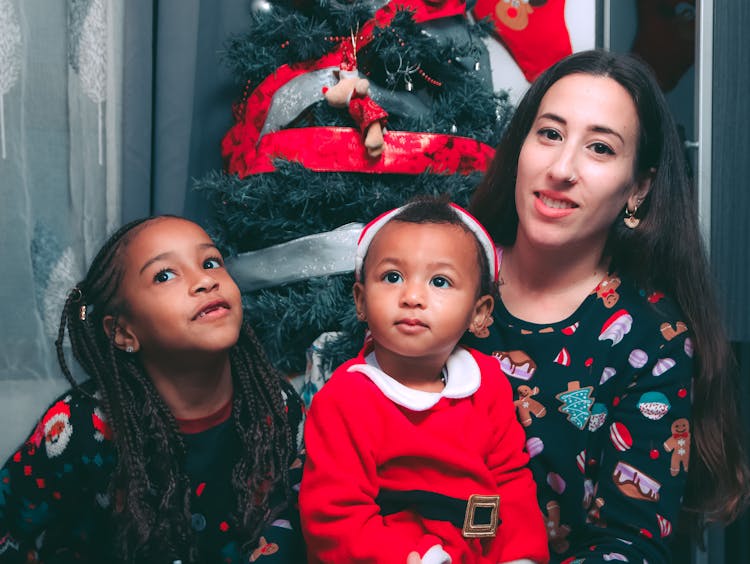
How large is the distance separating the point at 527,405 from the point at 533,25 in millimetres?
1363

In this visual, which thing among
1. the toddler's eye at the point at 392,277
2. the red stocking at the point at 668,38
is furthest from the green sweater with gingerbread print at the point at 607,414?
the red stocking at the point at 668,38

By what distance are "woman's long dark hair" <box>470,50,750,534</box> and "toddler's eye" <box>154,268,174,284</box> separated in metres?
0.76

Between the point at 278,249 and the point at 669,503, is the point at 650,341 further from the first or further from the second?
the point at 278,249

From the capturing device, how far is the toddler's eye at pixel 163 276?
128cm

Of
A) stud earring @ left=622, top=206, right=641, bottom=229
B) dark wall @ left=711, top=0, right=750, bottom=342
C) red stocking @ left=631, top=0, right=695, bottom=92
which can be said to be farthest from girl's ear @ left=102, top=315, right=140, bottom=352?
red stocking @ left=631, top=0, right=695, bottom=92

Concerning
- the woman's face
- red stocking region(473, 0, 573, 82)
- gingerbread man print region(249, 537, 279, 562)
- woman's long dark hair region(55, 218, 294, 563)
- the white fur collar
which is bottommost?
gingerbread man print region(249, 537, 279, 562)

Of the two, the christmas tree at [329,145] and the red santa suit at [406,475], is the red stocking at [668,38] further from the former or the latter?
the red santa suit at [406,475]

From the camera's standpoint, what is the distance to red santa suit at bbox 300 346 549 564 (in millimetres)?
1081

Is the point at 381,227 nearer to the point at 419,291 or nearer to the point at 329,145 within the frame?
the point at 419,291

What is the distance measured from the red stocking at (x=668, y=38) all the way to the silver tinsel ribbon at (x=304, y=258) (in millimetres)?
1154

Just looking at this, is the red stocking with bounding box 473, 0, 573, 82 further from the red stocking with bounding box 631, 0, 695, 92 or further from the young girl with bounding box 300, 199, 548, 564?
the young girl with bounding box 300, 199, 548, 564

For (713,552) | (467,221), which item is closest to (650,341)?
(467,221)

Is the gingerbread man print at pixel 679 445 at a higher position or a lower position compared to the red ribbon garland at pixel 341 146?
lower

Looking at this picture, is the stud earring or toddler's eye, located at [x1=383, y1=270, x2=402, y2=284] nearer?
toddler's eye, located at [x1=383, y1=270, x2=402, y2=284]
